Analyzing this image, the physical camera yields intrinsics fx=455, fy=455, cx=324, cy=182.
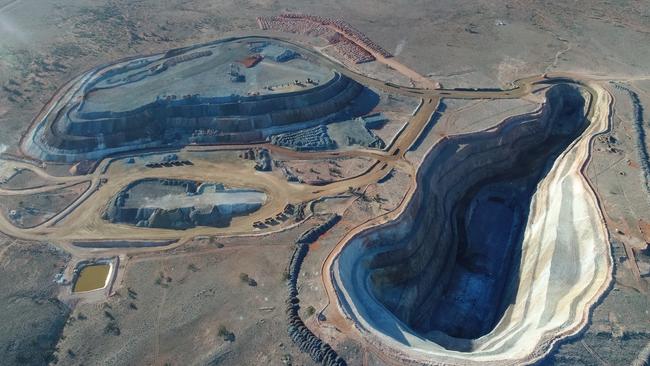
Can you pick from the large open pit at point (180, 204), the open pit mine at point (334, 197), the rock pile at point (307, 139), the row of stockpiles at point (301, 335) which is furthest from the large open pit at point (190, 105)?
the row of stockpiles at point (301, 335)

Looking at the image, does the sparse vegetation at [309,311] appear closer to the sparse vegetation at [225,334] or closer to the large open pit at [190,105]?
the sparse vegetation at [225,334]

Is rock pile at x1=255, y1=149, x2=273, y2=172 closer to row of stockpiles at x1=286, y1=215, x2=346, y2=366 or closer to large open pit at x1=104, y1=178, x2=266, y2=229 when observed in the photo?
large open pit at x1=104, y1=178, x2=266, y2=229

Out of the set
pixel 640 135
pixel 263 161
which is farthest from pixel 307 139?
pixel 640 135

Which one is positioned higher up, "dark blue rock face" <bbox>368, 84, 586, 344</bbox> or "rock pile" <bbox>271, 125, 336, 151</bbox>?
"rock pile" <bbox>271, 125, 336, 151</bbox>

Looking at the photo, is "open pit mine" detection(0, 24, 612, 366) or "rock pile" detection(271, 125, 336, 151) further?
"rock pile" detection(271, 125, 336, 151)

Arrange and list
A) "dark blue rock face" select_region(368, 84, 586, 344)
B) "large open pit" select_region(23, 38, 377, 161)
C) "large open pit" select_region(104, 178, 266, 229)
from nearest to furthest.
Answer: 1. "dark blue rock face" select_region(368, 84, 586, 344)
2. "large open pit" select_region(104, 178, 266, 229)
3. "large open pit" select_region(23, 38, 377, 161)

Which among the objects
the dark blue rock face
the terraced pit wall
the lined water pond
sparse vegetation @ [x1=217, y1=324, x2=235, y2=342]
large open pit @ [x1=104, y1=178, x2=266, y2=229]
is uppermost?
the terraced pit wall

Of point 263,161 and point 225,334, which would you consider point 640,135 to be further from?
point 225,334

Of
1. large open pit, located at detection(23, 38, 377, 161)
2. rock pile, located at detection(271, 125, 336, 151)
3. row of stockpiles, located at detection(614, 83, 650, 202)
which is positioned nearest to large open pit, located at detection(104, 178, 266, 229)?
large open pit, located at detection(23, 38, 377, 161)

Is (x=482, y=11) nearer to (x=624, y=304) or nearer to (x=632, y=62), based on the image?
(x=632, y=62)
